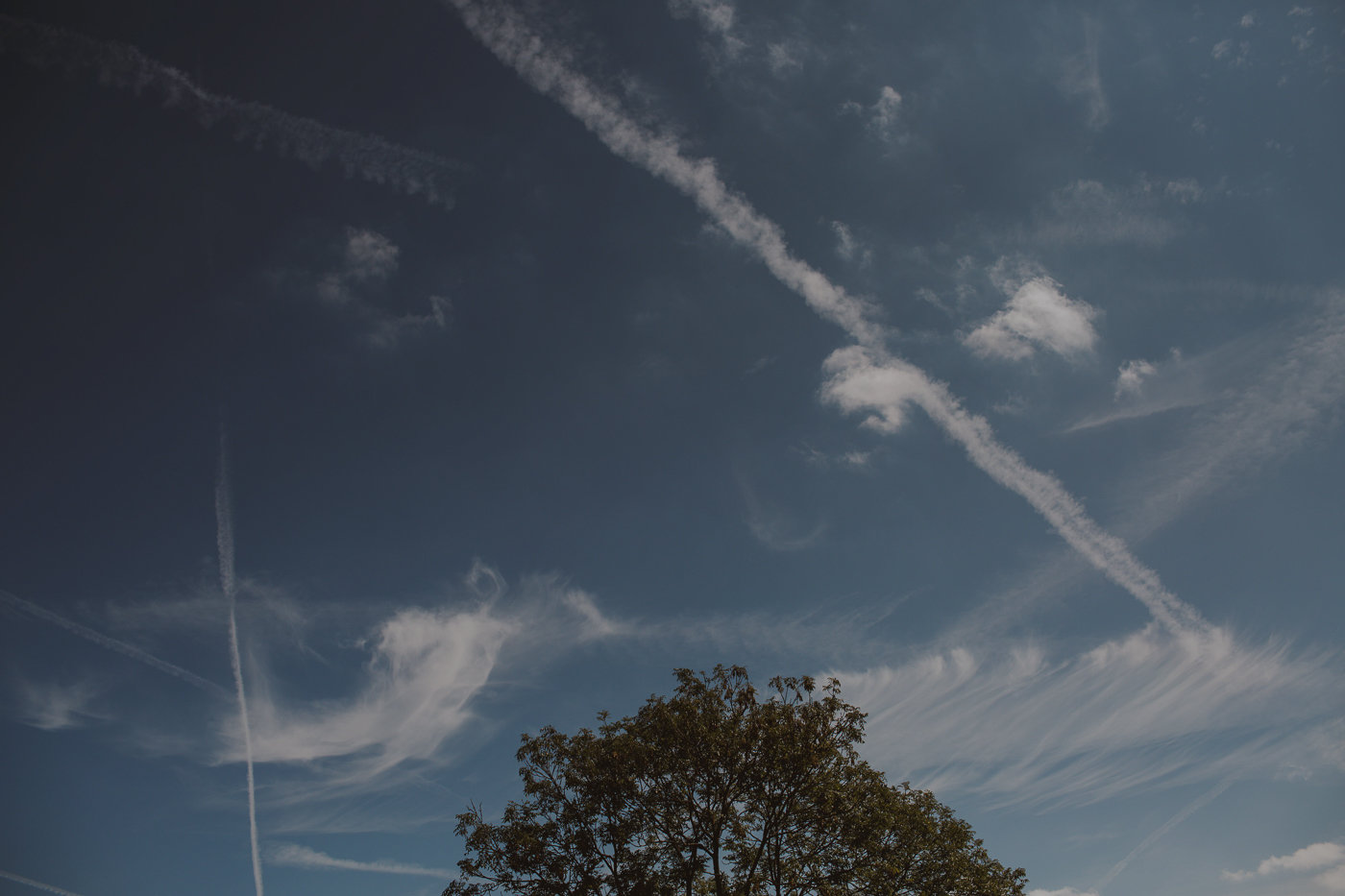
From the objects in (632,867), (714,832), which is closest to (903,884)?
(714,832)

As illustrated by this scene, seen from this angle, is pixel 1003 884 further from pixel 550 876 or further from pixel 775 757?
pixel 550 876

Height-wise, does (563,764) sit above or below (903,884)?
above

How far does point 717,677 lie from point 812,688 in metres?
3.76

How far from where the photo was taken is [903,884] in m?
25.2

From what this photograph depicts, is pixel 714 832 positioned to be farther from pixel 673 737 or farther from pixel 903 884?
pixel 903 884

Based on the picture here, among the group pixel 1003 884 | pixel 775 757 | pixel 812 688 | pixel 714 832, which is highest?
pixel 812 688

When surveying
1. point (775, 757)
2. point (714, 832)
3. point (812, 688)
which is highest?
point (812, 688)

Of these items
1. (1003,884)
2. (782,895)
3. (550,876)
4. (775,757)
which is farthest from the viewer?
(1003,884)

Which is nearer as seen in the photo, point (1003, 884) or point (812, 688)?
point (812, 688)

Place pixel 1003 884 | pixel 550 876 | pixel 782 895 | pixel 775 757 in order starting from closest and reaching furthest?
pixel 775 757
pixel 782 895
pixel 550 876
pixel 1003 884

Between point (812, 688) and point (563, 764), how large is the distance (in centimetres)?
1135

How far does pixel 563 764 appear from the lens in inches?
1023

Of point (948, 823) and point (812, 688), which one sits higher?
point (812, 688)

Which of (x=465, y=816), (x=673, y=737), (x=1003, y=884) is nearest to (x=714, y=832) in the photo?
(x=673, y=737)
